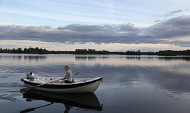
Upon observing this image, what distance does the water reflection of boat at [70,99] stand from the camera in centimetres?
1234

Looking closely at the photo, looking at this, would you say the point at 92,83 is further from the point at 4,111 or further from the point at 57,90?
the point at 4,111

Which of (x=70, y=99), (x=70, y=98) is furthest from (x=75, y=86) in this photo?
(x=70, y=99)

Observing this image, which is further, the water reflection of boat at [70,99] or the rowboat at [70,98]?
the rowboat at [70,98]

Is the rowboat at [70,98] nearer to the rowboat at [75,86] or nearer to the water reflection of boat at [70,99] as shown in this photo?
the water reflection of boat at [70,99]

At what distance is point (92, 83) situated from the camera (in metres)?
14.6

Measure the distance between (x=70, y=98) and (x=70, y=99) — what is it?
0.28 m

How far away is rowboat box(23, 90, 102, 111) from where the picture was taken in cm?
1248

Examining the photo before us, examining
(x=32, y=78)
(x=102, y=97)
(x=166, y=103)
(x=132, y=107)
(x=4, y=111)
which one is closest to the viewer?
(x=4, y=111)

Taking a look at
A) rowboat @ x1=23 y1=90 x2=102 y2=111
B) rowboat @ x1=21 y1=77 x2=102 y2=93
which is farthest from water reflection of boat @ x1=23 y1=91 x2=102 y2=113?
rowboat @ x1=21 y1=77 x2=102 y2=93

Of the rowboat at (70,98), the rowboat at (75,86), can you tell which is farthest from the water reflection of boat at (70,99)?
the rowboat at (75,86)

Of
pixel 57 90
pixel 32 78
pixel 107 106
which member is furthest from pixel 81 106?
pixel 32 78

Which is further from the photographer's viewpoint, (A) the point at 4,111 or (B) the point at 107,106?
(B) the point at 107,106

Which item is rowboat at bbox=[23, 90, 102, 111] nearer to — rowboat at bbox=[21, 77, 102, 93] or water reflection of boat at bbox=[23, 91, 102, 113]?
water reflection of boat at bbox=[23, 91, 102, 113]

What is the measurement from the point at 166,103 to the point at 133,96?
9.04 feet
